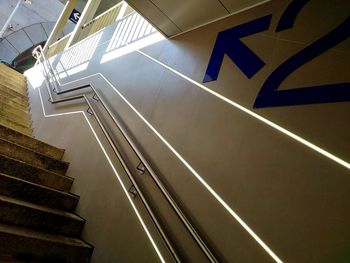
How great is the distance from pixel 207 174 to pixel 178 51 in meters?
1.41

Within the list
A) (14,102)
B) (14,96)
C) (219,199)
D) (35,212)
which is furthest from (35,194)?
(14,96)

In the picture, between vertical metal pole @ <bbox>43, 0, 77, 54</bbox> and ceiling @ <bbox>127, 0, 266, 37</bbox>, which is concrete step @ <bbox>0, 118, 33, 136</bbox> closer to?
ceiling @ <bbox>127, 0, 266, 37</bbox>

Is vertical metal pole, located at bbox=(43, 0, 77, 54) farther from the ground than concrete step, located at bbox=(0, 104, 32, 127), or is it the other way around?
vertical metal pole, located at bbox=(43, 0, 77, 54)

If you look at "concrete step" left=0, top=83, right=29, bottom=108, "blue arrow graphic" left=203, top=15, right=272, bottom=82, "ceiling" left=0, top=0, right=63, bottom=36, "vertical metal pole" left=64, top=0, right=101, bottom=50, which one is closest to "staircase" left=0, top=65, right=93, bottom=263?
"blue arrow graphic" left=203, top=15, right=272, bottom=82

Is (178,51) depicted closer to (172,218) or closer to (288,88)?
(288,88)

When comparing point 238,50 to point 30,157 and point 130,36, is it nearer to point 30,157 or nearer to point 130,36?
point 130,36

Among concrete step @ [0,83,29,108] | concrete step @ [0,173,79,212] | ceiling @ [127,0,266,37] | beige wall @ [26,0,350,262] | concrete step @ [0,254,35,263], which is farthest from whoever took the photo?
concrete step @ [0,83,29,108]

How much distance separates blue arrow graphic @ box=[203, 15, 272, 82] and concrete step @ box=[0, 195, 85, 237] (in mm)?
1801

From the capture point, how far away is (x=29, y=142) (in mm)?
3574

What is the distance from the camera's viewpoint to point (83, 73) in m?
4.73

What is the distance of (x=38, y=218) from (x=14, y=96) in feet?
14.3

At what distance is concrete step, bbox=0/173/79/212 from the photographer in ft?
8.20

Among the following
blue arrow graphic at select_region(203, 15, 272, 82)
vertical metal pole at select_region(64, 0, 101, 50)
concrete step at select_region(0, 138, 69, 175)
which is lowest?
concrete step at select_region(0, 138, 69, 175)

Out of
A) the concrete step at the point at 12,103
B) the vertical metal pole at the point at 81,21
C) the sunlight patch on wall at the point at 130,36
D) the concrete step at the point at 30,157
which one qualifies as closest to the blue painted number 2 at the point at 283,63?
the sunlight patch on wall at the point at 130,36
